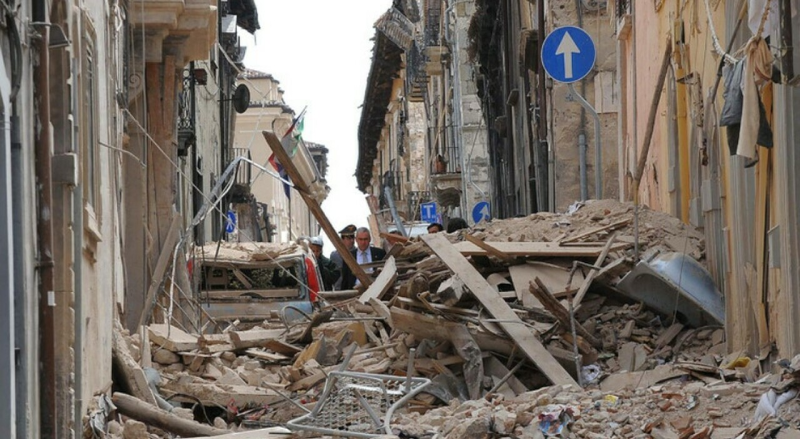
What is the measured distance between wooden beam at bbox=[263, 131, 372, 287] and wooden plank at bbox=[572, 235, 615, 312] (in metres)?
2.79

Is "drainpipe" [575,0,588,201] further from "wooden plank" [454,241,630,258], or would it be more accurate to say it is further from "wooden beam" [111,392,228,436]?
"wooden beam" [111,392,228,436]

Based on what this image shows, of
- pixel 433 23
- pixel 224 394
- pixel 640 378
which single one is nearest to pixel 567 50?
pixel 224 394

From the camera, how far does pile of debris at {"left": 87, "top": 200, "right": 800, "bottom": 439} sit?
12.0m

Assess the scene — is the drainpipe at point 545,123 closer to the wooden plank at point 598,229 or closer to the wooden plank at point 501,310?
the wooden plank at point 598,229

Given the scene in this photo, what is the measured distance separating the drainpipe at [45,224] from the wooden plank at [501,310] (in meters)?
4.43

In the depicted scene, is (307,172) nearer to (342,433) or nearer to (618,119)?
(618,119)

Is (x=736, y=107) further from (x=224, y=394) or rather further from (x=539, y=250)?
(x=224, y=394)

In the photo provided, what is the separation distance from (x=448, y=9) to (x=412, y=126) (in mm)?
16502

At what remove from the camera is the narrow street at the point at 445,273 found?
9336mm

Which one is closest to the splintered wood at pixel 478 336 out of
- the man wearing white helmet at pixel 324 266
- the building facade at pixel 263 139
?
the man wearing white helmet at pixel 324 266

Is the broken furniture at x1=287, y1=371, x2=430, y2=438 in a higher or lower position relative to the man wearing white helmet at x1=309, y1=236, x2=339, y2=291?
lower

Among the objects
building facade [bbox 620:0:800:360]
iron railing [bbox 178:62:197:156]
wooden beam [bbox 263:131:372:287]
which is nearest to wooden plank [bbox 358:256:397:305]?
wooden beam [bbox 263:131:372:287]

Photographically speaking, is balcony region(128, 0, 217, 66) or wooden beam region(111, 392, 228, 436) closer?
wooden beam region(111, 392, 228, 436)

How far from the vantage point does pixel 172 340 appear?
50.5ft
